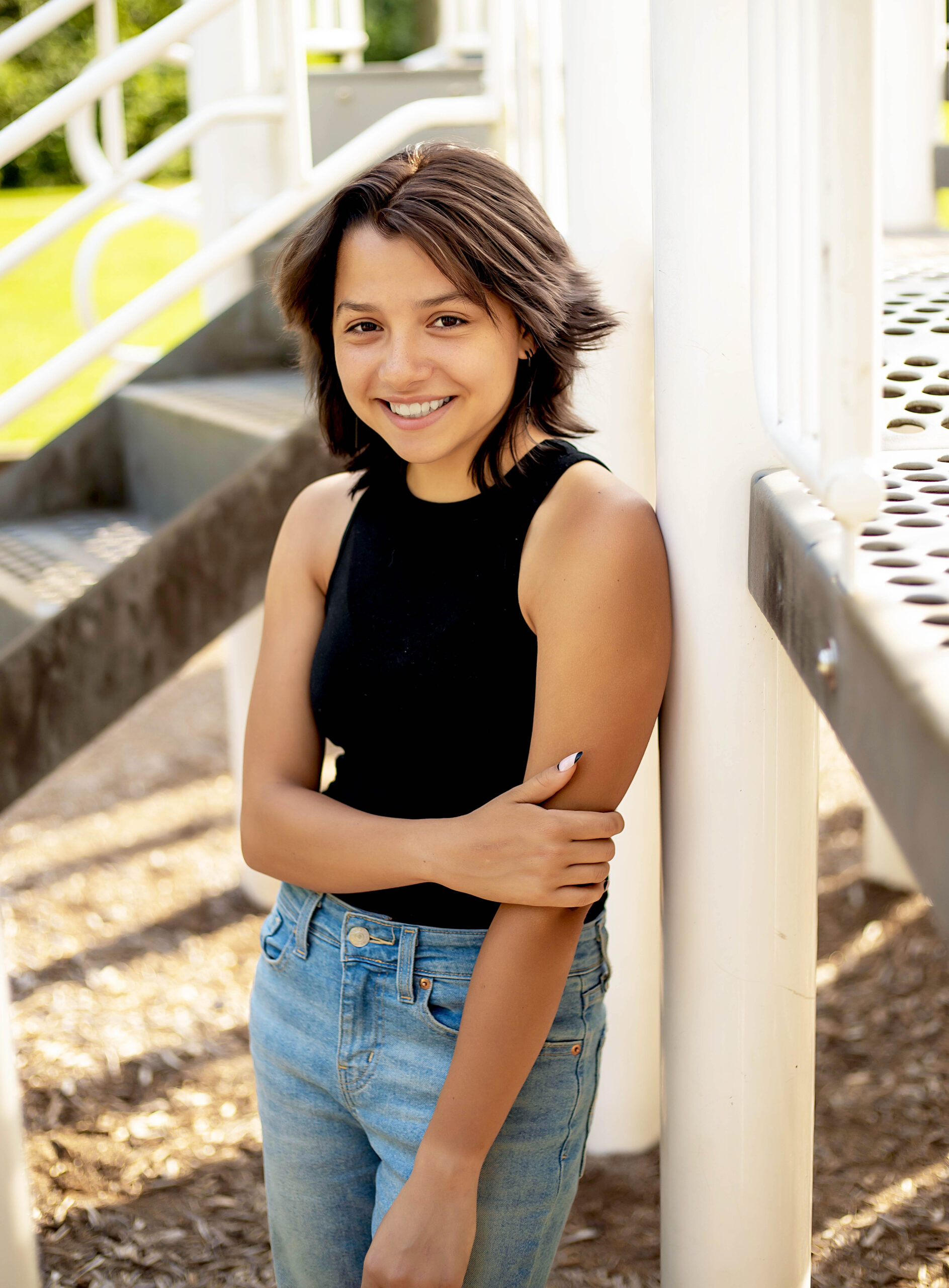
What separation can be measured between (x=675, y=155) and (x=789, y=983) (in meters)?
0.94

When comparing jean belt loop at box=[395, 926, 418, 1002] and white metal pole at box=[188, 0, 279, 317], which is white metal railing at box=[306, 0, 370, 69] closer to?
white metal pole at box=[188, 0, 279, 317]

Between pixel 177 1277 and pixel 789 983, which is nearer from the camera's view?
pixel 789 983

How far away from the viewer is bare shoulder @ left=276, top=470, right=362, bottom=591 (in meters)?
1.57

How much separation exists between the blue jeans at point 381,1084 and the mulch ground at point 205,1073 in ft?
1.11

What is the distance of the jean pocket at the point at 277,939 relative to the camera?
1.49 meters

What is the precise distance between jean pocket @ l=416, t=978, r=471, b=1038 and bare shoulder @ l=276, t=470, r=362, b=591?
517mm

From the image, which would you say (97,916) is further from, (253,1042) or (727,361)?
(727,361)

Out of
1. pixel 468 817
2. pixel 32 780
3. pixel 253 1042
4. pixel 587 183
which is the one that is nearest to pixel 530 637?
pixel 468 817

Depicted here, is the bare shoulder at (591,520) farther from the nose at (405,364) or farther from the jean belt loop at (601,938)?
the jean belt loop at (601,938)

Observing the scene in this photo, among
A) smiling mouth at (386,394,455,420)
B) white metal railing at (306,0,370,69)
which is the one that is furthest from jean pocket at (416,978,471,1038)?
white metal railing at (306,0,370,69)

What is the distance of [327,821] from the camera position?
142 cm

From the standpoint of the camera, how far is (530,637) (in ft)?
4.50

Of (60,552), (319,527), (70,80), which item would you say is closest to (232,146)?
(60,552)

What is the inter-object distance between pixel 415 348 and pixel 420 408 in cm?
7
